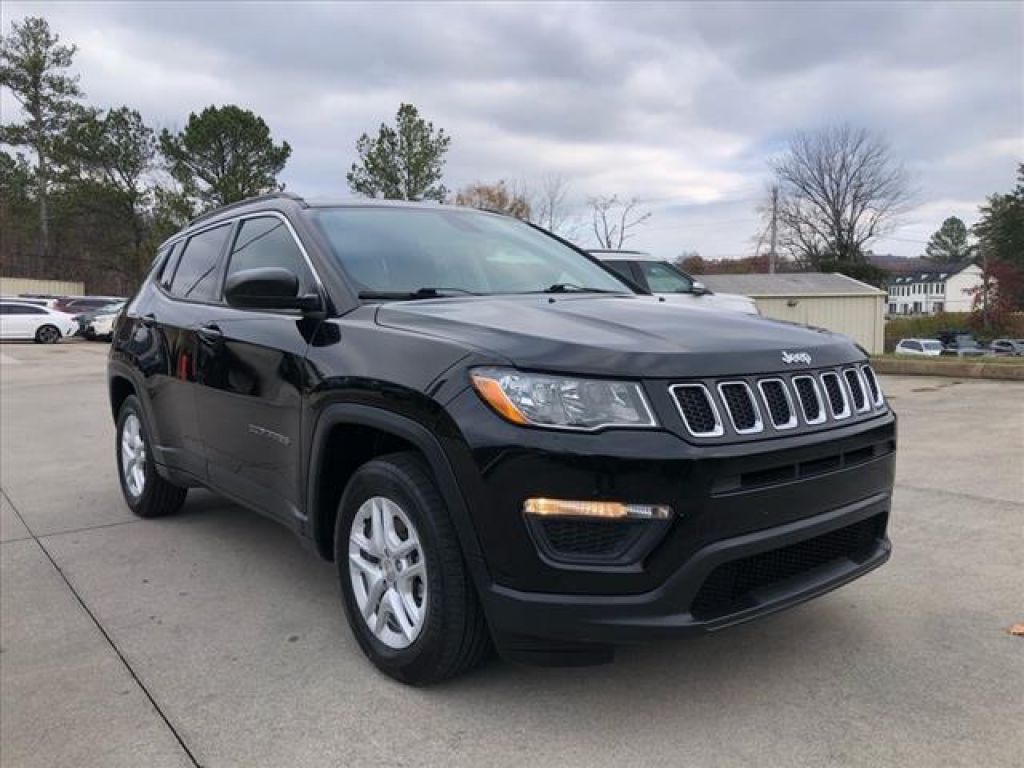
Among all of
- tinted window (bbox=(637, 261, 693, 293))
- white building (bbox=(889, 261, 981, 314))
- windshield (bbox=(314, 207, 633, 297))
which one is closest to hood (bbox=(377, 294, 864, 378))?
windshield (bbox=(314, 207, 633, 297))

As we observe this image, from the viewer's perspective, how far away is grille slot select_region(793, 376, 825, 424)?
2.73m

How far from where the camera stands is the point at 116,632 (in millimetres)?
3613

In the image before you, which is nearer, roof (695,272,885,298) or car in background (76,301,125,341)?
car in background (76,301,125,341)

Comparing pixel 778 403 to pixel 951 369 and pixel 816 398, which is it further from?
pixel 951 369

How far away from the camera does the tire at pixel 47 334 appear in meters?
30.4

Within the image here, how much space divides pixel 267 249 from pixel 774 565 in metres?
2.64

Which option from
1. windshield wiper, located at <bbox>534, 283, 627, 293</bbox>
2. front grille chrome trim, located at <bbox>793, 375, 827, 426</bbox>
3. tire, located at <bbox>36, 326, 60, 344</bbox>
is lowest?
tire, located at <bbox>36, 326, 60, 344</bbox>

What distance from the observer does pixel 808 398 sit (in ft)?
9.07

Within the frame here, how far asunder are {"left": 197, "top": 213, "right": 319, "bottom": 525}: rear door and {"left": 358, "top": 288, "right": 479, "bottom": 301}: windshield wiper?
255 mm

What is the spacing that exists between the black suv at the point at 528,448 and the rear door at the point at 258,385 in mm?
15

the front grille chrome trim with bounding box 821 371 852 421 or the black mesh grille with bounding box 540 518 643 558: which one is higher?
the front grille chrome trim with bounding box 821 371 852 421

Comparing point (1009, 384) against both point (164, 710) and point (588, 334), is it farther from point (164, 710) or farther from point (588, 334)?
point (164, 710)

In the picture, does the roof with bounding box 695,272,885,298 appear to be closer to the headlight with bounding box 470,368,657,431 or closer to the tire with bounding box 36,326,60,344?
the tire with bounding box 36,326,60,344

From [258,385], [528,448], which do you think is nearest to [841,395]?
[528,448]
